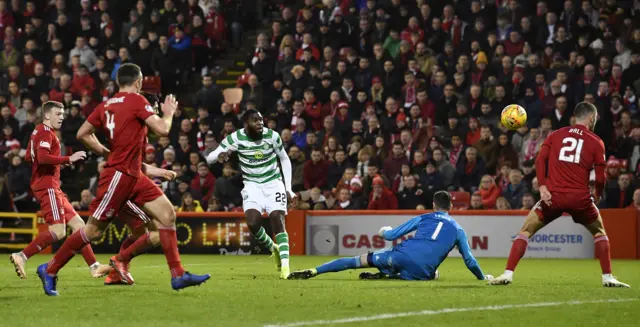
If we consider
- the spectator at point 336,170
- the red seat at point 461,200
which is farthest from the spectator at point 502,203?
the spectator at point 336,170

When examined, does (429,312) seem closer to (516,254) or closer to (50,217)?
(516,254)

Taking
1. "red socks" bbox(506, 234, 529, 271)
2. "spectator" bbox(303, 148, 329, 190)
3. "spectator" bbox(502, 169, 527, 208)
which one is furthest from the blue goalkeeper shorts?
"spectator" bbox(303, 148, 329, 190)

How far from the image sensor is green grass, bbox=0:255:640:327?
8312 mm

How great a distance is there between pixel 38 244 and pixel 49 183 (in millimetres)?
782

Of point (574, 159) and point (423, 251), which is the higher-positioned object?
point (574, 159)

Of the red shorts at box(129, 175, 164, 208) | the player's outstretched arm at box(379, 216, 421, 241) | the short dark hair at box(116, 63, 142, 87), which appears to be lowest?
the player's outstretched arm at box(379, 216, 421, 241)

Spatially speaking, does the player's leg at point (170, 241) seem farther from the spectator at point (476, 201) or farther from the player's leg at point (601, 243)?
the spectator at point (476, 201)

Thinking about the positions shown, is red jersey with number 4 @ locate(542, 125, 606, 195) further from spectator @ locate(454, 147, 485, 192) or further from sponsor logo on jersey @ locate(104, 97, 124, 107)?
spectator @ locate(454, 147, 485, 192)

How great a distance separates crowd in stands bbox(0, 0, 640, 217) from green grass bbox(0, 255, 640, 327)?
266 inches

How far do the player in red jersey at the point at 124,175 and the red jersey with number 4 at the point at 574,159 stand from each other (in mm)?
4127

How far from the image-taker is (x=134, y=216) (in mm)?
11977

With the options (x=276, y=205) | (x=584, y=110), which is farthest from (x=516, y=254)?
(x=276, y=205)

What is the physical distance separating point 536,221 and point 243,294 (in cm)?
340

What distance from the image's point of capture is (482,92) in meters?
22.2
